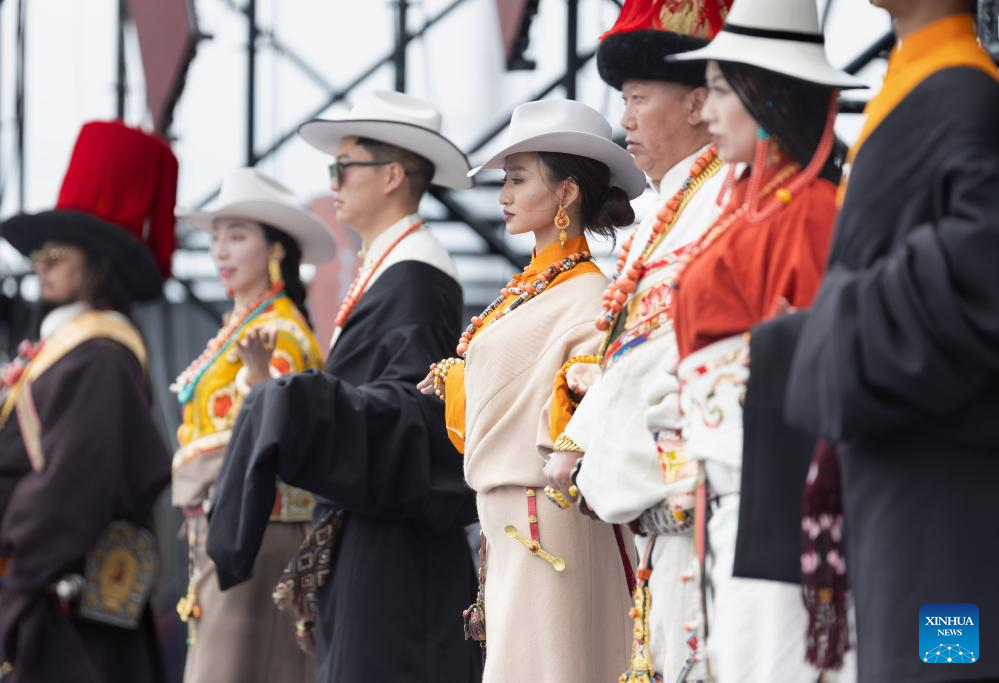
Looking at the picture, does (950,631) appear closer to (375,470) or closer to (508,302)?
(508,302)

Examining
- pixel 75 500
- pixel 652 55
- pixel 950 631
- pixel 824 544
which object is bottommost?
pixel 950 631

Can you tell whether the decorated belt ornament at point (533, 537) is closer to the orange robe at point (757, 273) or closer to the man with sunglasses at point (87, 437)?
the orange robe at point (757, 273)

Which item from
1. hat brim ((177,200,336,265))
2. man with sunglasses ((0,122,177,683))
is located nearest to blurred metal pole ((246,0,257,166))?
man with sunglasses ((0,122,177,683))

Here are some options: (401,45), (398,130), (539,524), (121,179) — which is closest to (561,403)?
(539,524)

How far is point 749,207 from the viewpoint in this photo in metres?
2.74

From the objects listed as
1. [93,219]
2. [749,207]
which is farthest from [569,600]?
[93,219]

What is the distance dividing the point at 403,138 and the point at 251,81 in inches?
82.0

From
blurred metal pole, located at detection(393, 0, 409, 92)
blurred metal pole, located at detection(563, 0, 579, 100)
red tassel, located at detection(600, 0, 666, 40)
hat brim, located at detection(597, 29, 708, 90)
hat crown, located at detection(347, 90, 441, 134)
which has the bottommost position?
hat brim, located at detection(597, 29, 708, 90)

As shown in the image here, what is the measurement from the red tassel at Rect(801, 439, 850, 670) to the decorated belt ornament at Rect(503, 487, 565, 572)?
1.32 meters

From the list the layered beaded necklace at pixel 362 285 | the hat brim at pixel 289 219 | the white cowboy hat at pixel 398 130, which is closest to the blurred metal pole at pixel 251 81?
the hat brim at pixel 289 219

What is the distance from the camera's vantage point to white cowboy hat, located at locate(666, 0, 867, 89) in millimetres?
2701

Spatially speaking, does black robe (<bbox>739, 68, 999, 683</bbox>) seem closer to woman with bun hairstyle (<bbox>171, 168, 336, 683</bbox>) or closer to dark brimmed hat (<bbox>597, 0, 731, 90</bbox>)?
dark brimmed hat (<bbox>597, 0, 731, 90</bbox>)

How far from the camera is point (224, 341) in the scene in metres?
5.31

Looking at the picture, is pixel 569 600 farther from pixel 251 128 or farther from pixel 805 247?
pixel 251 128
